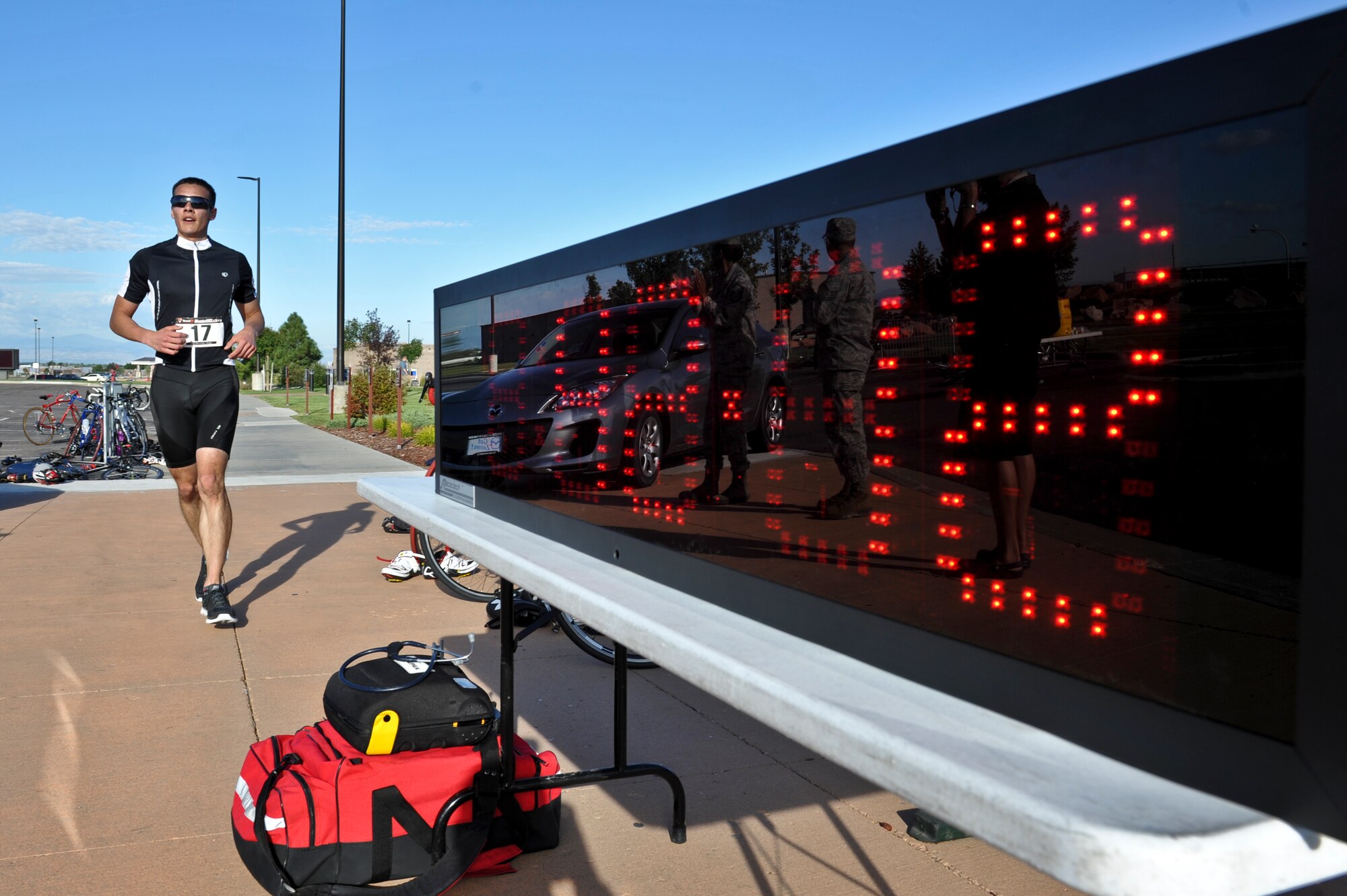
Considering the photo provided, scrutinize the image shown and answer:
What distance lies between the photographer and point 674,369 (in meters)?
2.49

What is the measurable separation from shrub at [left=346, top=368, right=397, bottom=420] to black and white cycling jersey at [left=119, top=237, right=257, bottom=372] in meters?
17.6

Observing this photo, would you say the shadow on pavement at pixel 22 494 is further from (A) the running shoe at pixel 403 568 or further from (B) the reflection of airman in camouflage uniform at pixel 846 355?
(B) the reflection of airman in camouflage uniform at pixel 846 355

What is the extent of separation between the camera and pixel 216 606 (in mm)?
5453

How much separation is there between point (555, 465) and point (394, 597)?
11.7ft

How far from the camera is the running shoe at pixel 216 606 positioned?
5449 mm

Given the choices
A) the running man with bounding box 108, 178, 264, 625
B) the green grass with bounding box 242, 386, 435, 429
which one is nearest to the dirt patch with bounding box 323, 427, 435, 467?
the green grass with bounding box 242, 386, 435, 429

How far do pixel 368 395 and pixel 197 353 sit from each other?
1785 cm

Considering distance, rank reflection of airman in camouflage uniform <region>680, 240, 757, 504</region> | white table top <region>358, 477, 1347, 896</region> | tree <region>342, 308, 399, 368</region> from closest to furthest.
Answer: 1. white table top <region>358, 477, 1347, 896</region>
2. reflection of airman in camouflage uniform <region>680, 240, 757, 504</region>
3. tree <region>342, 308, 399, 368</region>

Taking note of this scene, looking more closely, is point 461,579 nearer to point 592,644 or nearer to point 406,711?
point 592,644

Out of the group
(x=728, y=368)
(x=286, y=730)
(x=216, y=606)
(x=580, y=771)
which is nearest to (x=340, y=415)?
(x=216, y=606)

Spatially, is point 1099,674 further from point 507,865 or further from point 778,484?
point 507,865

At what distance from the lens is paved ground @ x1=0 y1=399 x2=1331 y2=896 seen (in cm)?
291

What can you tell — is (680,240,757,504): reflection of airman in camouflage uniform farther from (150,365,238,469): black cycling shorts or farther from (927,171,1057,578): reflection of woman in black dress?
(150,365,238,469): black cycling shorts

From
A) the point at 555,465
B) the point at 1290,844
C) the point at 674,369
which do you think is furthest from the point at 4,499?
the point at 1290,844
